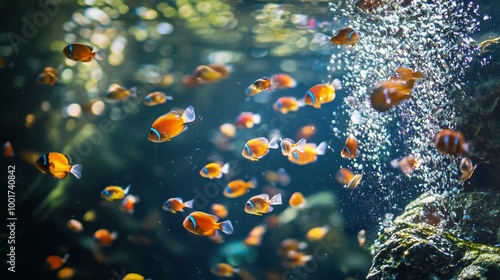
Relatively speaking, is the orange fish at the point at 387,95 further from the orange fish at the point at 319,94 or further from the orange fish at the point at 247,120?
the orange fish at the point at 247,120

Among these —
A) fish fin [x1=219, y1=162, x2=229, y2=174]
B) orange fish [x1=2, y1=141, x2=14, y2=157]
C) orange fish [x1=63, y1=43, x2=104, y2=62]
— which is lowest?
orange fish [x1=2, y1=141, x2=14, y2=157]

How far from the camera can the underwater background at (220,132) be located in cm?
644

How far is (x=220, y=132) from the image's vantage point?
18781 millimetres

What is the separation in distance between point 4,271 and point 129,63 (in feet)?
32.5

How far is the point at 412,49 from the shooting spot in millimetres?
7273

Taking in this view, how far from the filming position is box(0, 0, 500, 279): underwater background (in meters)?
6.44

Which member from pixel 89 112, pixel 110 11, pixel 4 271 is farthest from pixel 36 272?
pixel 110 11

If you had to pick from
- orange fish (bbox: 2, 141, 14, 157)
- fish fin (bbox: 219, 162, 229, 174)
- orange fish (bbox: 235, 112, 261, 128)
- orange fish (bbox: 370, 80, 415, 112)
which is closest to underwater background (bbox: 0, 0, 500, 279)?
orange fish (bbox: 2, 141, 14, 157)

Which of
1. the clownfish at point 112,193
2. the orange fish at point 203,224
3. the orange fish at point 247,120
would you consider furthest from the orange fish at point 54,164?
the orange fish at point 247,120

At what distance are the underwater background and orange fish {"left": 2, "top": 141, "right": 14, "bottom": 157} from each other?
10.1 inches

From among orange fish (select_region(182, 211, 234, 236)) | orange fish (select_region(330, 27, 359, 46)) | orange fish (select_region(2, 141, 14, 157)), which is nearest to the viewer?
orange fish (select_region(330, 27, 359, 46))

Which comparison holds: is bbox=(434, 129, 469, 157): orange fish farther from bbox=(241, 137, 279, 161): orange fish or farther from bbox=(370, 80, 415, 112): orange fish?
bbox=(241, 137, 279, 161): orange fish

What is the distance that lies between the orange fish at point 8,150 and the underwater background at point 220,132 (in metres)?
0.26

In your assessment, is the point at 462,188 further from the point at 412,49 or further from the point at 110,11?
the point at 110,11
